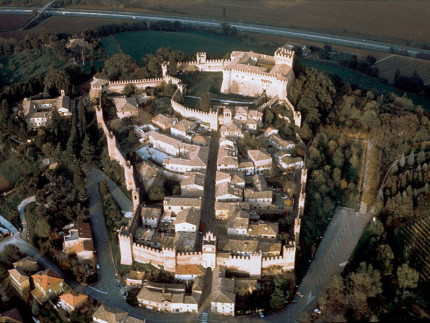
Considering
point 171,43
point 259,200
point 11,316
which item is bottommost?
point 11,316

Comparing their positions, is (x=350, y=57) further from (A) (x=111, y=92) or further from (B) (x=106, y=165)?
(B) (x=106, y=165)

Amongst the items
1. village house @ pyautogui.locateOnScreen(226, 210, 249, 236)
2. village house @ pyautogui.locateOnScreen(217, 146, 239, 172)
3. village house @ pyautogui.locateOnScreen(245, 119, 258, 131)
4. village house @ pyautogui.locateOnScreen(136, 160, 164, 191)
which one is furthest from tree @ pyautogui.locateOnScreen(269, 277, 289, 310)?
village house @ pyautogui.locateOnScreen(245, 119, 258, 131)

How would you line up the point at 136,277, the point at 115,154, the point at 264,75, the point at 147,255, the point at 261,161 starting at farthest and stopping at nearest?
the point at 264,75, the point at 115,154, the point at 261,161, the point at 147,255, the point at 136,277

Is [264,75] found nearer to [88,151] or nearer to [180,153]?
[180,153]

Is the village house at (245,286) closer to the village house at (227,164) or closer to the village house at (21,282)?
the village house at (227,164)

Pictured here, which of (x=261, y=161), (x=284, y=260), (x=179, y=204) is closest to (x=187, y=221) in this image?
(x=179, y=204)

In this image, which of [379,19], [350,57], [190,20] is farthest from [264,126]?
[190,20]

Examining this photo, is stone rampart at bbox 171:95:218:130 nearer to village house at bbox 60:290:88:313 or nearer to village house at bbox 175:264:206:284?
village house at bbox 175:264:206:284

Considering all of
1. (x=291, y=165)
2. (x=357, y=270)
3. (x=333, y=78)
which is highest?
(x=333, y=78)
